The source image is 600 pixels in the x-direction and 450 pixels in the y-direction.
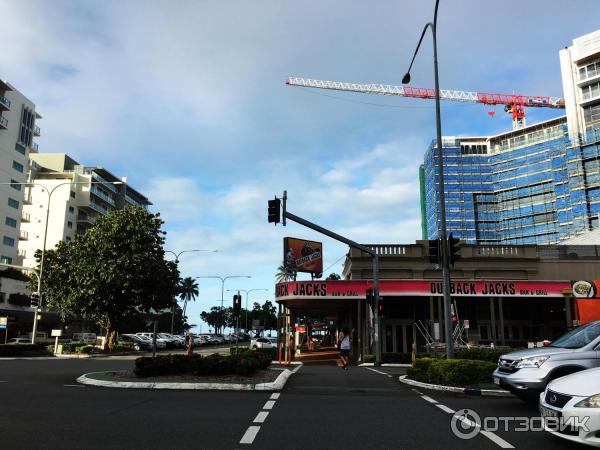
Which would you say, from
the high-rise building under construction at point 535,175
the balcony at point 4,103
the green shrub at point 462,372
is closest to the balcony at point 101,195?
the balcony at point 4,103

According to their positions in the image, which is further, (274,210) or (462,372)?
(274,210)

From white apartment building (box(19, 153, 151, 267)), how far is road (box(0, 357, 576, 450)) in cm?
7147

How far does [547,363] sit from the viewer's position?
9016 millimetres

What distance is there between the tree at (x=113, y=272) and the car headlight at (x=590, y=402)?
33.1 metres

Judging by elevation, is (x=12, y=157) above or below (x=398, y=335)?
above

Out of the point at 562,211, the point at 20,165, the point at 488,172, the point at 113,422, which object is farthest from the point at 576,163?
the point at 113,422

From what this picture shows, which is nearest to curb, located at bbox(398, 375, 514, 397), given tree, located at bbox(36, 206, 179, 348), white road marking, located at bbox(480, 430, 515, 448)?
white road marking, located at bbox(480, 430, 515, 448)

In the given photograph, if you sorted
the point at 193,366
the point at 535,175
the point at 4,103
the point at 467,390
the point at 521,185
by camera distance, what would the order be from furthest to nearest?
the point at 521,185 < the point at 535,175 < the point at 4,103 < the point at 193,366 < the point at 467,390

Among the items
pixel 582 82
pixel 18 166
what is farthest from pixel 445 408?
pixel 582 82

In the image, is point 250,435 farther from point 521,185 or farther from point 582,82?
point 521,185

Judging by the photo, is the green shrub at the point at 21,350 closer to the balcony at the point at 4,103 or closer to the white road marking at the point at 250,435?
the white road marking at the point at 250,435

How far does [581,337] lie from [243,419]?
261 inches

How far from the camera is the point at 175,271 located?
40406mm

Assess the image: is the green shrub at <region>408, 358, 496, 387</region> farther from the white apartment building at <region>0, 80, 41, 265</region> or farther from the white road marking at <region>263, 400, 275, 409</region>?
the white apartment building at <region>0, 80, 41, 265</region>
